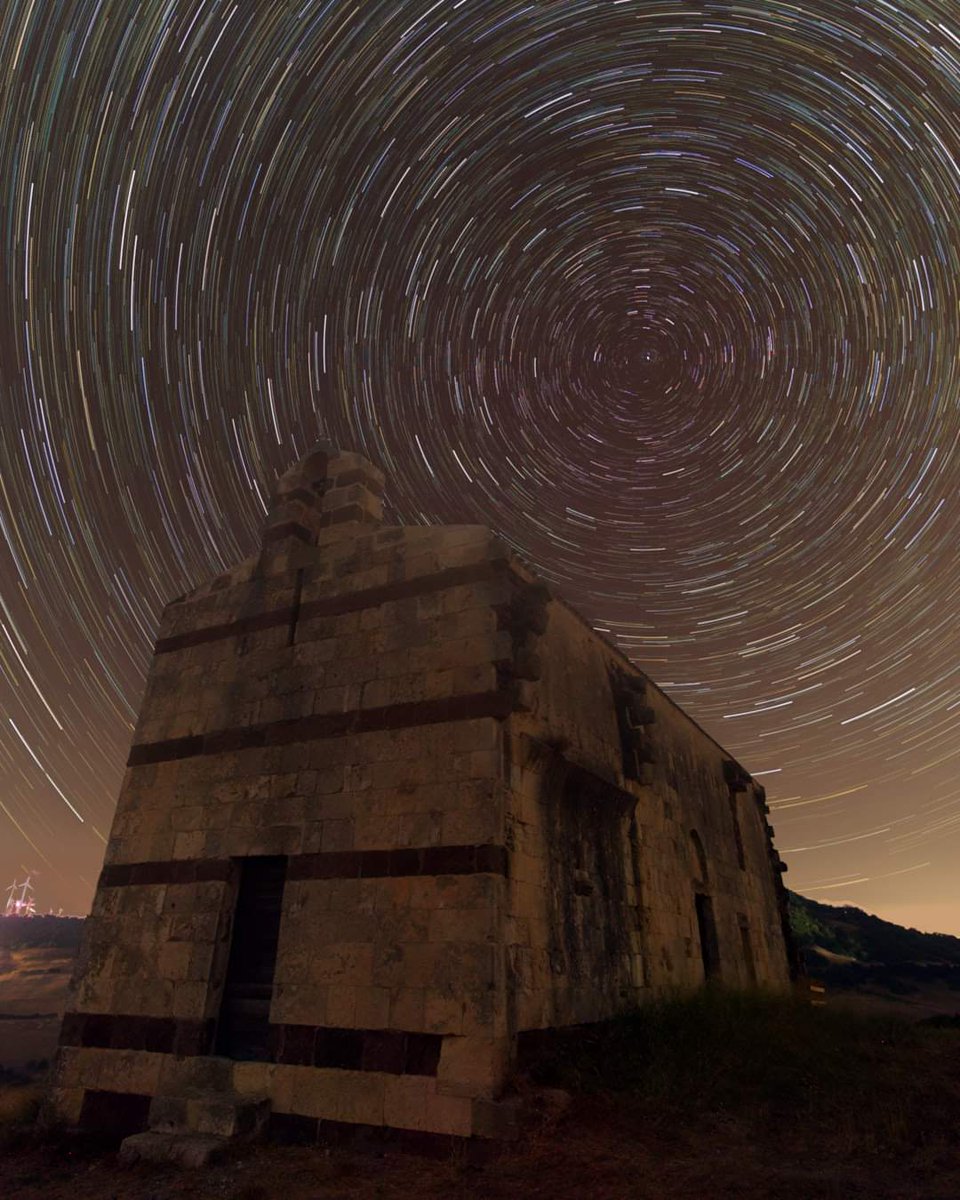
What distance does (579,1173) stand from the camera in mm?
5828

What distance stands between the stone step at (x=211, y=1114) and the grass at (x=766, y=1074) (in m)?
2.95

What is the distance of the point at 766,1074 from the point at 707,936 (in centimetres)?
539

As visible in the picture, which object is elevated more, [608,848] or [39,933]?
[39,933]

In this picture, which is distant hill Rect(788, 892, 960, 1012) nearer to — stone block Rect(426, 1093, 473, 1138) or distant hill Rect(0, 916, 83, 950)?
stone block Rect(426, 1093, 473, 1138)

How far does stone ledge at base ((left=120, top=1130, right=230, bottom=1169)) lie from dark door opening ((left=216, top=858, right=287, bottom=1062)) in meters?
1.05

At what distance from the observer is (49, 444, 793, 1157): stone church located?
7363 millimetres

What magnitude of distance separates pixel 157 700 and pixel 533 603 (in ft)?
20.2

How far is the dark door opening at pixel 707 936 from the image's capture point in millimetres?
12977

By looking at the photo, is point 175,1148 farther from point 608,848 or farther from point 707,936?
point 707,936

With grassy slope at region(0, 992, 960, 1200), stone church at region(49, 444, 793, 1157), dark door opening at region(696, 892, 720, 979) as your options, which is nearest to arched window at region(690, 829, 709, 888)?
dark door opening at region(696, 892, 720, 979)

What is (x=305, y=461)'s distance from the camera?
12367mm

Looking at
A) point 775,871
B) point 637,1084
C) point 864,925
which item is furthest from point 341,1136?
point 864,925

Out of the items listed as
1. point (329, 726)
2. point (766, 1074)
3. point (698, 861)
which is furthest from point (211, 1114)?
point (698, 861)

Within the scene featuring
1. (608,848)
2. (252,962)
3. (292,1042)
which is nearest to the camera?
(292,1042)
